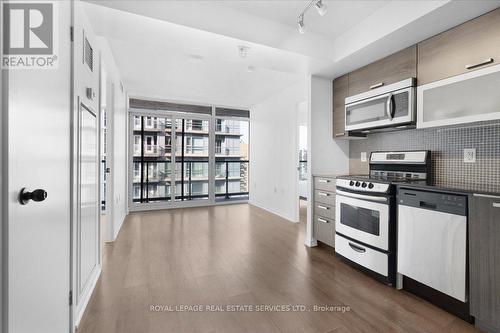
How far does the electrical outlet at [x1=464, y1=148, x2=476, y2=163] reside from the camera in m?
2.13

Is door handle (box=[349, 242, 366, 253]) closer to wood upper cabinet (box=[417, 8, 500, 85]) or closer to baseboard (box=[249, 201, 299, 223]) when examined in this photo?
wood upper cabinet (box=[417, 8, 500, 85])

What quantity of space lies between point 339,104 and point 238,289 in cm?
266

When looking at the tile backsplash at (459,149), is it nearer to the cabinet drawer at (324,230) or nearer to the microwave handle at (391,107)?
the microwave handle at (391,107)

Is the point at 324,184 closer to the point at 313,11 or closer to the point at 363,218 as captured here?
the point at 363,218

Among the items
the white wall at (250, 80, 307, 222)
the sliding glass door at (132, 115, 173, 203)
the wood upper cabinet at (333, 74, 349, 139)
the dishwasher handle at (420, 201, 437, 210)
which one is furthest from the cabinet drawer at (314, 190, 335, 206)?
the sliding glass door at (132, 115, 173, 203)

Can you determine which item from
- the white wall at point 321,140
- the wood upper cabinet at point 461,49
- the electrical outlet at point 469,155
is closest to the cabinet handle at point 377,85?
the wood upper cabinet at point 461,49

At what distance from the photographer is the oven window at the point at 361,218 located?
7.55 feet

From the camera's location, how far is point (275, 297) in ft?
6.51

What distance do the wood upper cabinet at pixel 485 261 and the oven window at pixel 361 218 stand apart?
710mm

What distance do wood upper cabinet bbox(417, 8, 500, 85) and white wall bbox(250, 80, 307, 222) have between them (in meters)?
2.17

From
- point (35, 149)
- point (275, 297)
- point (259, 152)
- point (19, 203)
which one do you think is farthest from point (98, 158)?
point (259, 152)

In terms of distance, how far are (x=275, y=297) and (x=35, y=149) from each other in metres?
1.93

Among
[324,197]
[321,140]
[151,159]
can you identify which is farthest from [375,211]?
[151,159]

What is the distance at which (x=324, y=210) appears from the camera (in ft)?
10.1
